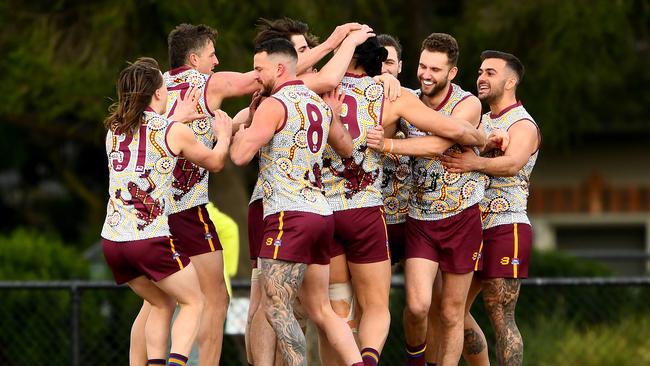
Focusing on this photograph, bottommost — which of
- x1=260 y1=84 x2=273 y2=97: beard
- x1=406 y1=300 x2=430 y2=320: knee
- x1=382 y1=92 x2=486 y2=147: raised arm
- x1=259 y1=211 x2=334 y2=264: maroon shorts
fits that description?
x1=406 y1=300 x2=430 y2=320: knee

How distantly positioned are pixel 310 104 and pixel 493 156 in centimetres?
166

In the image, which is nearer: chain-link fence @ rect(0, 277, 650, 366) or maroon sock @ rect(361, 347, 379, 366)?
maroon sock @ rect(361, 347, 379, 366)

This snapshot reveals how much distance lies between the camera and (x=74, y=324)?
38.8 ft

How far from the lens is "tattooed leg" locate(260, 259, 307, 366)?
8008 mm

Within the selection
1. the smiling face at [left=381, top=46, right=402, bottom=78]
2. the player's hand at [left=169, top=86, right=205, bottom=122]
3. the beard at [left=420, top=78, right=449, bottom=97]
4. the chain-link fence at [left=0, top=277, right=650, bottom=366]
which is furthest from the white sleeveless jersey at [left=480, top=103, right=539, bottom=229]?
the chain-link fence at [left=0, top=277, right=650, bottom=366]

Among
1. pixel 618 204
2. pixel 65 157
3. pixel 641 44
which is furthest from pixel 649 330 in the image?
pixel 65 157

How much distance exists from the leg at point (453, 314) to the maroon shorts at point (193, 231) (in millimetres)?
1565

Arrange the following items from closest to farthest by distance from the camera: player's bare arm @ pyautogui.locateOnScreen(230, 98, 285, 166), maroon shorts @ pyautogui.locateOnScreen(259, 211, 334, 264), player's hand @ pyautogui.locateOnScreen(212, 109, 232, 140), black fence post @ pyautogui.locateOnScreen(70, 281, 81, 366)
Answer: player's bare arm @ pyautogui.locateOnScreen(230, 98, 285, 166)
maroon shorts @ pyautogui.locateOnScreen(259, 211, 334, 264)
player's hand @ pyautogui.locateOnScreen(212, 109, 232, 140)
black fence post @ pyautogui.locateOnScreen(70, 281, 81, 366)

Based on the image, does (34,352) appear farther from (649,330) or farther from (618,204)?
(618,204)

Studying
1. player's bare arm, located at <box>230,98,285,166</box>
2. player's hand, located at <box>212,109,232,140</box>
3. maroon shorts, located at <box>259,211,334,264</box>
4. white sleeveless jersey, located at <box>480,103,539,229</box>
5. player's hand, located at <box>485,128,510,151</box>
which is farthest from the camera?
white sleeveless jersey, located at <box>480,103,539,229</box>

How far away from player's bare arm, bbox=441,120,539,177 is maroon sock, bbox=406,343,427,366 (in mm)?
1233

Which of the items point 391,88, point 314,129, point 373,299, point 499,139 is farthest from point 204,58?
point 499,139

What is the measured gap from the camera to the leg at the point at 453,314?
28.9 ft

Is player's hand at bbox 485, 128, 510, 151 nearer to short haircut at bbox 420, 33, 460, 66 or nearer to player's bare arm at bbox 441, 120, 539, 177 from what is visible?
player's bare arm at bbox 441, 120, 539, 177
